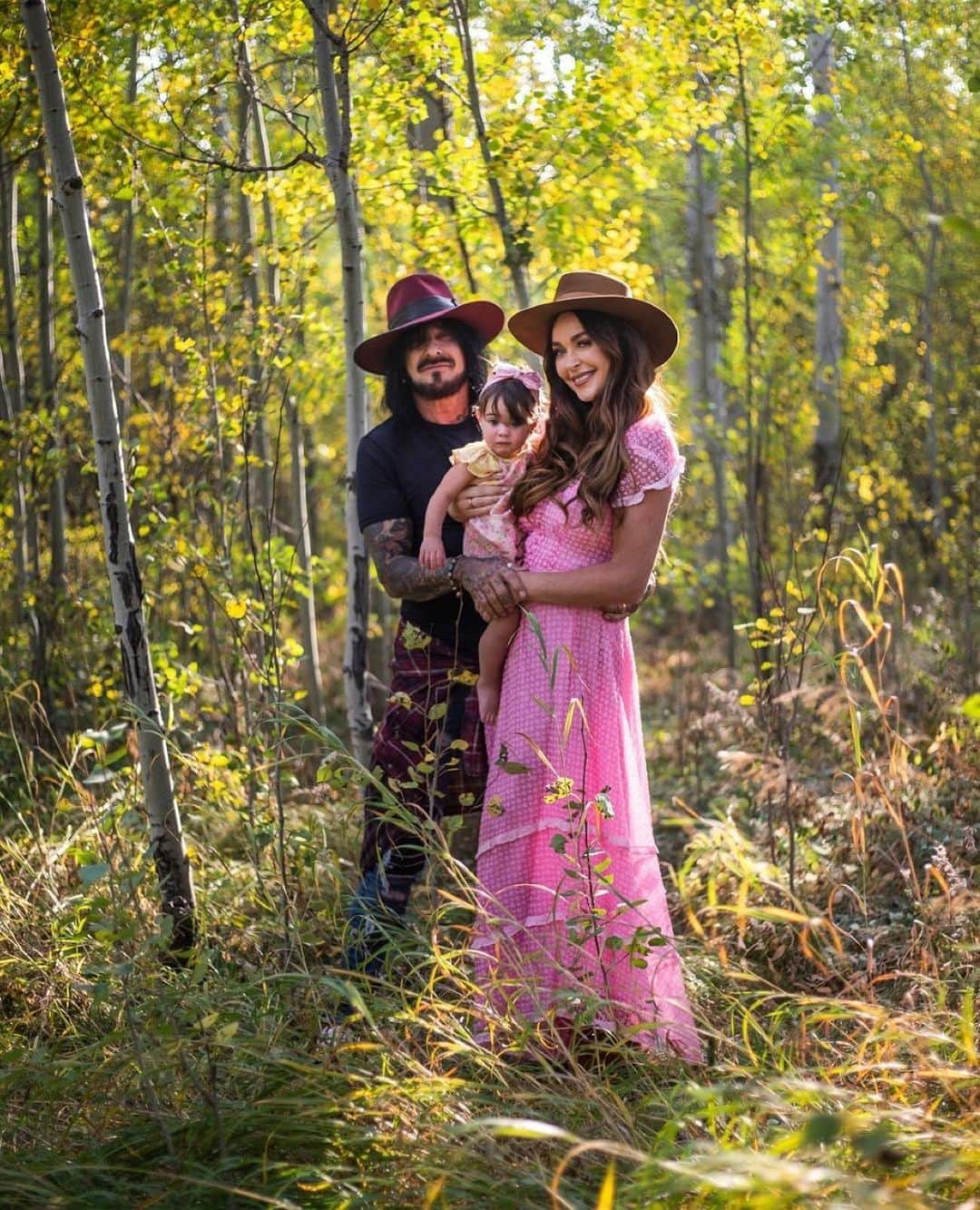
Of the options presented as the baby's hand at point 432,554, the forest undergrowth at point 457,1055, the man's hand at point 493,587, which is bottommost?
the forest undergrowth at point 457,1055

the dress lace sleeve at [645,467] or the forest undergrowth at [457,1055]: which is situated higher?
the dress lace sleeve at [645,467]

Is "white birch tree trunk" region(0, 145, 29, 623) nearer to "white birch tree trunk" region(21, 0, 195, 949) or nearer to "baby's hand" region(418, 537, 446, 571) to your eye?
"white birch tree trunk" region(21, 0, 195, 949)

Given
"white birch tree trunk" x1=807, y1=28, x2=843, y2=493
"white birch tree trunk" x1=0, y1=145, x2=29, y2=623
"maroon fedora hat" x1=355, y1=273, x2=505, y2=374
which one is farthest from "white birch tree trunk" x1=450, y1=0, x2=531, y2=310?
"white birch tree trunk" x1=807, y1=28, x2=843, y2=493

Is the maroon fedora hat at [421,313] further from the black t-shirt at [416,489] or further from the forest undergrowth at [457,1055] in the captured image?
the forest undergrowth at [457,1055]

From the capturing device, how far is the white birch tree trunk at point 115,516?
373 centimetres

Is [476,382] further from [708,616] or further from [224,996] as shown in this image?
[708,616]

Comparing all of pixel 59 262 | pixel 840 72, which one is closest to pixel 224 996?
pixel 59 262

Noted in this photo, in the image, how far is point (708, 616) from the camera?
14.1m

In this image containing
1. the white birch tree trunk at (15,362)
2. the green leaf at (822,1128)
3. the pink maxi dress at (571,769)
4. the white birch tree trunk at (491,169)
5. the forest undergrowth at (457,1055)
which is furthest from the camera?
the white birch tree trunk at (15,362)

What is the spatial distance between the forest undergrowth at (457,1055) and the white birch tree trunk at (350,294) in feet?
1.69

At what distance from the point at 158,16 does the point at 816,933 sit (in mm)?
3913

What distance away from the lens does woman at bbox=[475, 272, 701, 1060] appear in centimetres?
347

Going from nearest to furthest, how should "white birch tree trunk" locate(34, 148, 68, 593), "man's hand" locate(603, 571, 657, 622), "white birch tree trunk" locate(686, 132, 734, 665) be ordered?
1. "man's hand" locate(603, 571, 657, 622)
2. "white birch tree trunk" locate(34, 148, 68, 593)
3. "white birch tree trunk" locate(686, 132, 734, 665)

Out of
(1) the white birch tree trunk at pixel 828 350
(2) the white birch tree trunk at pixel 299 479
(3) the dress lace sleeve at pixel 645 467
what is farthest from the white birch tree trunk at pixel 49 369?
(1) the white birch tree trunk at pixel 828 350
